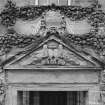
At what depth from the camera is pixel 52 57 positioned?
333 inches

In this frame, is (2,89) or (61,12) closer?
(2,89)

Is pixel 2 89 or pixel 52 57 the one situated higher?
pixel 52 57

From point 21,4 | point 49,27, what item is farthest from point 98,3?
point 21,4

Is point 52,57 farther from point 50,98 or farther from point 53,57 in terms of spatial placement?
point 50,98

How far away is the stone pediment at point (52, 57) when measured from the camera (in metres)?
8.47

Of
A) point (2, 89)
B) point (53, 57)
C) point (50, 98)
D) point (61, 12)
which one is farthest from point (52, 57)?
point (50, 98)

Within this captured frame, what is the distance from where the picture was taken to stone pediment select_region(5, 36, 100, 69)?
333 inches

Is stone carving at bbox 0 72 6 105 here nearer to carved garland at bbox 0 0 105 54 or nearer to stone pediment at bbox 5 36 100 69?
stone pediment at bbox 5 36 100 69

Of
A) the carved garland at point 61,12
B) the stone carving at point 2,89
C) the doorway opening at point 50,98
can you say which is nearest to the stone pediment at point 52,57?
the carved garland at point 61,12

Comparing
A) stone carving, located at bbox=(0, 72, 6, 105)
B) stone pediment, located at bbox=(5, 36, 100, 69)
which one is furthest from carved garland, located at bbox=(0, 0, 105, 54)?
stone carving, located at bbox=(0, 72, 6, 105)

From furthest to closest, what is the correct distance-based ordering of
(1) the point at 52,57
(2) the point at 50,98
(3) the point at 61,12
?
(2) the point at 50,98 → (3) the point at 61,12 → (1) the point at 52,57

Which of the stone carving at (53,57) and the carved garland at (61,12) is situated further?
the carved garland at (61,12)

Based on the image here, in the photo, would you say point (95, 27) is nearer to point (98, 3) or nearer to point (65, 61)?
point (98, 3)

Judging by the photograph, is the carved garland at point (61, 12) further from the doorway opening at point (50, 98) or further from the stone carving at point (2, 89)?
the doorway opening at point (50, 98)
